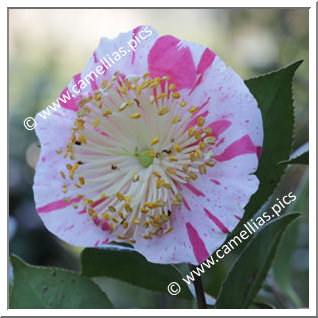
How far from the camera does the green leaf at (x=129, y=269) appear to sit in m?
0.84

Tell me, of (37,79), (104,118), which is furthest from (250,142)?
(37,79)

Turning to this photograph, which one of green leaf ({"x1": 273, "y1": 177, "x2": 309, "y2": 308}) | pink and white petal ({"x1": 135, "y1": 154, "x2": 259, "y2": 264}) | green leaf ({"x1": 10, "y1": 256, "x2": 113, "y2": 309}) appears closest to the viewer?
pink and white petal ({"x1": 135, "y1": 154, "x2": 259, "y2": 264})

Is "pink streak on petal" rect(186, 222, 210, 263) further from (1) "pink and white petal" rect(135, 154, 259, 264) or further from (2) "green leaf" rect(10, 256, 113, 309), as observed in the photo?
(2) "green leaf" rect(10, 256, 113, 309)

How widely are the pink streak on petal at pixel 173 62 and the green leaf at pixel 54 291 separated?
34cm

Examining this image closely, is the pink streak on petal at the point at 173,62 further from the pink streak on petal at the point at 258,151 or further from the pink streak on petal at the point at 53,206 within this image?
the pink streak on petal at the point at 53,206

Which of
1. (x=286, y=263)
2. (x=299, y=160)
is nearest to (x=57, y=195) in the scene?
(x=299, y=160)

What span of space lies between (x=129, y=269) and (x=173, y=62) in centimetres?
37

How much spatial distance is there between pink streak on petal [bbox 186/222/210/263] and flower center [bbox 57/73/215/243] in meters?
0.03

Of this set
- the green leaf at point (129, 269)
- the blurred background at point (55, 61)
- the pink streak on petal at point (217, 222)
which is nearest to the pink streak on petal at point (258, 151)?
the pink streak on petal at point (217, 222)

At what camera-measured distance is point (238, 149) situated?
712mm

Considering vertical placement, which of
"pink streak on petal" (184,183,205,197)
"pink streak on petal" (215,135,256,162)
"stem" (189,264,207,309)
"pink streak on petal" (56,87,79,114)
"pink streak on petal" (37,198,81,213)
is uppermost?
"pink streak on petal" (56,87,79,114)

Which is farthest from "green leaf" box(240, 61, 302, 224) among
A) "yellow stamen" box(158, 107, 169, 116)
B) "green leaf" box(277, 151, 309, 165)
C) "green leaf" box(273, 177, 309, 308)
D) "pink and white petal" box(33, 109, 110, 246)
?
"green leaf" box(273, 177, 309, 308)

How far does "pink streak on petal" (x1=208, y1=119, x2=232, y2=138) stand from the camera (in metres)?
0.72

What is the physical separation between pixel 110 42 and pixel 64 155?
179 millimetres
